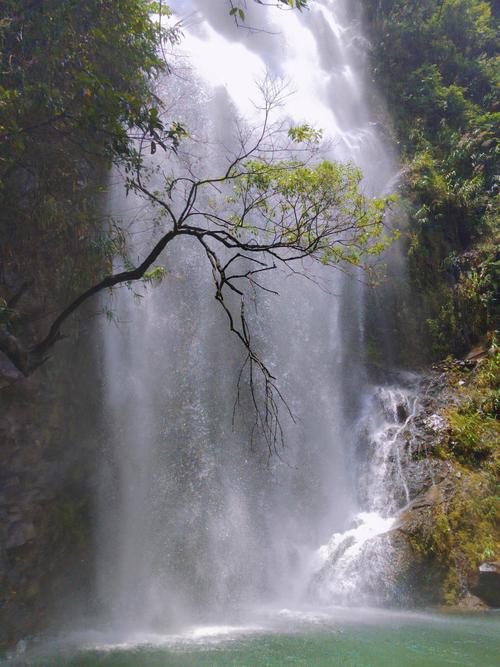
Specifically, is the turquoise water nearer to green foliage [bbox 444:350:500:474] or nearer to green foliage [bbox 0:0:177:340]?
A: green foliage [bbox 444:350:500:474]

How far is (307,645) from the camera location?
17.7 feet

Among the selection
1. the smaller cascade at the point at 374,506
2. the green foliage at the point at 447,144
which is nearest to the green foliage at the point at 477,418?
the smaller cascade at the point at 374,506

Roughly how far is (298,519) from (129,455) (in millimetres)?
2871

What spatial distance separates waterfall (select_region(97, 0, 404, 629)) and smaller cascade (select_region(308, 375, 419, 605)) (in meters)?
0.13

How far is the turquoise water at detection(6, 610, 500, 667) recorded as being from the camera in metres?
4.94

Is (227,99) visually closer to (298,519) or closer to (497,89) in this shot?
(497,89)

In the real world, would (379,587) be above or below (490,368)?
below

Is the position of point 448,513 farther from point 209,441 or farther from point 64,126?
point 64,126

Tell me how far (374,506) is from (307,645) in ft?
11.9

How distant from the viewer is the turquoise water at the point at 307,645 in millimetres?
4941

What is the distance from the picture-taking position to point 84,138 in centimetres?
652

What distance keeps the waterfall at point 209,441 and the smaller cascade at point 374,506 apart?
129 millimetres

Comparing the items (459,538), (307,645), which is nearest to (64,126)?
(307,645)

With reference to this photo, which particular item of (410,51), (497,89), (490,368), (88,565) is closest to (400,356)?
(490,368)
